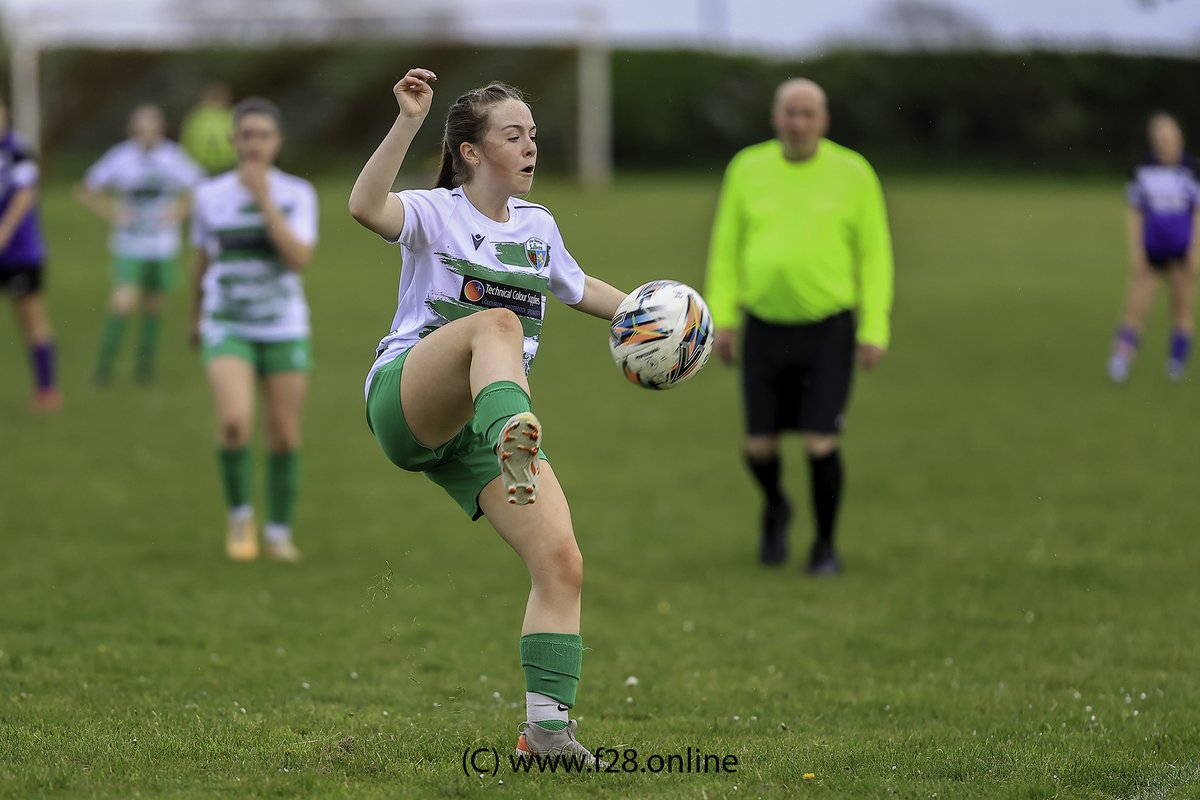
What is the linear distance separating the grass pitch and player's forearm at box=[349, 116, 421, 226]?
69.4 inches

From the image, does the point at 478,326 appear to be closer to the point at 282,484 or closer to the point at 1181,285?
the point at 282,484

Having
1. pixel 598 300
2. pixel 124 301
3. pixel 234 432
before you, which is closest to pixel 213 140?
pixel 124 301

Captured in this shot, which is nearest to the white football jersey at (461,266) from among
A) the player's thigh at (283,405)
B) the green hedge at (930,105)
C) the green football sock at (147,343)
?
the player's thigh at (283,405)

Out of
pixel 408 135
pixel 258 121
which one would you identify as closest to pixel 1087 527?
pixel 258 121

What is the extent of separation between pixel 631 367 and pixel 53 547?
5.67 m

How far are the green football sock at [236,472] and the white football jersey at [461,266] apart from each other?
414cm

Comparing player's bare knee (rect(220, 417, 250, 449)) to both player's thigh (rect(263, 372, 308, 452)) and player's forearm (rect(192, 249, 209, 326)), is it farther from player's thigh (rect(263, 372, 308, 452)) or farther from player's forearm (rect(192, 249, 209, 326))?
player's forearm (rect(192, 249, 209, 326))

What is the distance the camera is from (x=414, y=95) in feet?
15.2

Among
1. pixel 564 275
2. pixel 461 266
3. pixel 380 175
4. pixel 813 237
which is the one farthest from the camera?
pixel 813 237

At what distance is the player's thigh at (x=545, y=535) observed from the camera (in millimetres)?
4723

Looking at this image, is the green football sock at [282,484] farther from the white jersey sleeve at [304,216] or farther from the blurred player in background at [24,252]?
the blurred player in background at [24,252]

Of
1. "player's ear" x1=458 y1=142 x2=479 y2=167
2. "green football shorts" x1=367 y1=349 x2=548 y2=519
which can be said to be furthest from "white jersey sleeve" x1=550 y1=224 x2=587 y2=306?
"green football shorts" x1=367 y1=349 x2=548 y2=519

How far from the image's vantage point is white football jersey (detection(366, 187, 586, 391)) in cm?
482

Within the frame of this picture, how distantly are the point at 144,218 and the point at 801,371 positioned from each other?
31.0ft
